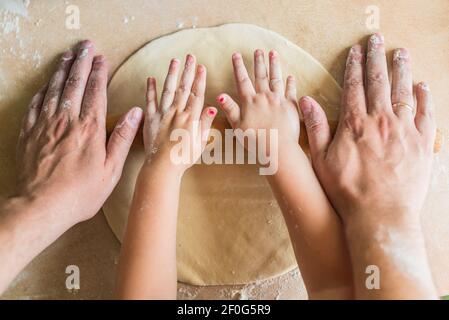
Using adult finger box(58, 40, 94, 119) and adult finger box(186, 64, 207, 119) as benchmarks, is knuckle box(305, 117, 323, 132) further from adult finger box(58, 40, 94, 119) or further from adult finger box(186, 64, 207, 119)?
adult finger box(58, 40, 94, 119)

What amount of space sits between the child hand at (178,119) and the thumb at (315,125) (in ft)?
0.67

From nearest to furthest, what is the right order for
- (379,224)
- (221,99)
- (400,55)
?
(379,224), (221,99), (400,55)

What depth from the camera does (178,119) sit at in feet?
3.42

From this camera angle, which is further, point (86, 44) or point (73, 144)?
point (86, 44)

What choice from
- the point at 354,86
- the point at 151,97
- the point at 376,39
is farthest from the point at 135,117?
the point at 376,39

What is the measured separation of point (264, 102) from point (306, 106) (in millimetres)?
94

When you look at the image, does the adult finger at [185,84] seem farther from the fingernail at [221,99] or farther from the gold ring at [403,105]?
the gold ring at [403,105]

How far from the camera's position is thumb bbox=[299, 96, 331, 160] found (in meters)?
1.04

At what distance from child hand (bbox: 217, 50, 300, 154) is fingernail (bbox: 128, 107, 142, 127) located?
0.61 ft

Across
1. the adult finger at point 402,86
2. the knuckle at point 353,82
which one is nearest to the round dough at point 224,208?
the knuckle at point 353,82

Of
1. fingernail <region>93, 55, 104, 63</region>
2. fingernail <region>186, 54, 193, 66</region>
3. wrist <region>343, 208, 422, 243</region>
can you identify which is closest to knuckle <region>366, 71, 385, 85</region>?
wrist <region>343, 208, 422, 243</region>

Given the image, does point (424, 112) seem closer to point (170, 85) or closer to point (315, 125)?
point (315, 125)

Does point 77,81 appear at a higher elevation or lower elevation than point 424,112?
higher

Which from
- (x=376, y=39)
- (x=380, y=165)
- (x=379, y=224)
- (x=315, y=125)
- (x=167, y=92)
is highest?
(x=376, y=39)
